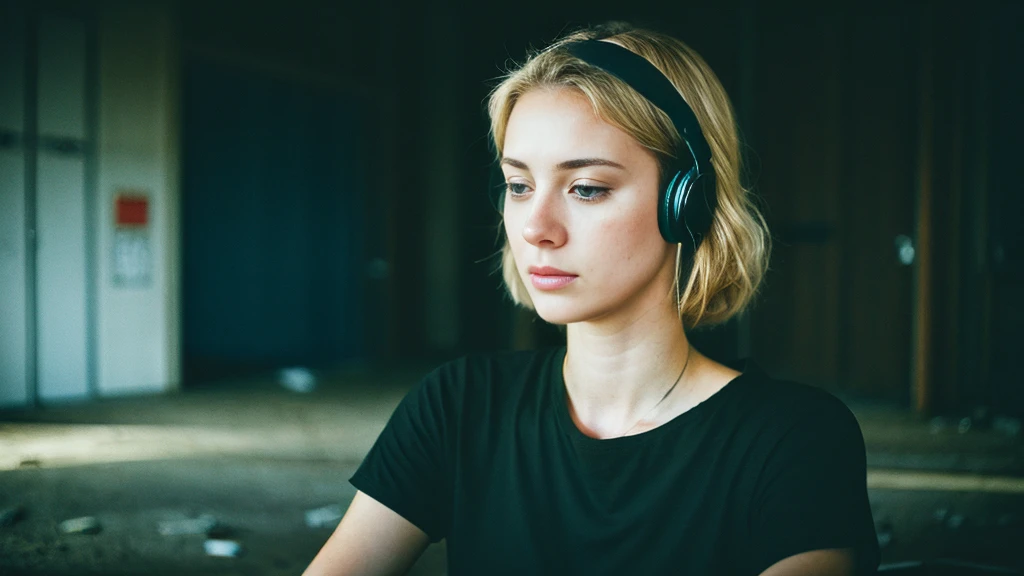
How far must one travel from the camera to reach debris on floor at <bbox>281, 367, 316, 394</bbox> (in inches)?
265

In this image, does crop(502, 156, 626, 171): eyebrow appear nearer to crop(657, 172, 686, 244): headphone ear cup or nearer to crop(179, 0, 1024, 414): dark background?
crop(657, 172, 686, 244): headphone ear cup

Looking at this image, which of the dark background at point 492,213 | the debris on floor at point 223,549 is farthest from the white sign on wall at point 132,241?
the debris on floor at point 223,549

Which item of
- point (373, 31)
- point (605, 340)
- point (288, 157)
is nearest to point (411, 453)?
point (605, 340)

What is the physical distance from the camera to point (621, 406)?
51.6 inches

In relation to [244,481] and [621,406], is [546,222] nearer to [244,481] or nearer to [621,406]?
[621,406]

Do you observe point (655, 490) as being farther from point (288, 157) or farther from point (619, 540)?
point (288, 157)

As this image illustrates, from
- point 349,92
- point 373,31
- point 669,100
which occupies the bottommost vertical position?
point 669,100

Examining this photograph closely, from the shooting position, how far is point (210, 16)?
21.5 ft

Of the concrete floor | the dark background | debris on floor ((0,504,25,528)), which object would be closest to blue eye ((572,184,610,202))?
the concrete floor

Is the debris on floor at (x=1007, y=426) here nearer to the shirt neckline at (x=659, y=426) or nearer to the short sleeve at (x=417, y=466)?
the shirt neckline at (x=659, y=426)

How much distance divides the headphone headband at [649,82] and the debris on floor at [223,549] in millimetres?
Answer: 2367

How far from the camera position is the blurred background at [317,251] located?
153 inches

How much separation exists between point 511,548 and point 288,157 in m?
6.97

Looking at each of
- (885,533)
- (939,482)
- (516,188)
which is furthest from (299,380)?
(516,188)
